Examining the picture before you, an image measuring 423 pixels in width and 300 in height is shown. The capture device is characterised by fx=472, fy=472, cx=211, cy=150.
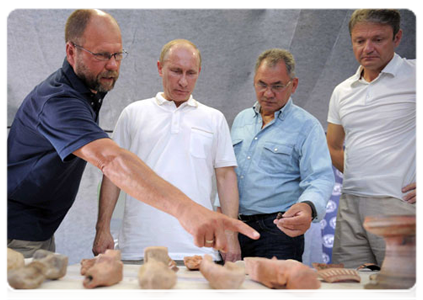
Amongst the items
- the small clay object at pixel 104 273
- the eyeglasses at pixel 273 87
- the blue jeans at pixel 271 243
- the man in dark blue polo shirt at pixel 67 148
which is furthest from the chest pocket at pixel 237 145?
the small clay object at pixel 104 273

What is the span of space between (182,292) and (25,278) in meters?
0.42

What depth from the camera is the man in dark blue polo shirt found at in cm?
164

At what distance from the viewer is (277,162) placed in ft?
8.99

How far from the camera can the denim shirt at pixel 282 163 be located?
2.67 m

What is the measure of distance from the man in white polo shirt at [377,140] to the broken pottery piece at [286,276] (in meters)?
1.41

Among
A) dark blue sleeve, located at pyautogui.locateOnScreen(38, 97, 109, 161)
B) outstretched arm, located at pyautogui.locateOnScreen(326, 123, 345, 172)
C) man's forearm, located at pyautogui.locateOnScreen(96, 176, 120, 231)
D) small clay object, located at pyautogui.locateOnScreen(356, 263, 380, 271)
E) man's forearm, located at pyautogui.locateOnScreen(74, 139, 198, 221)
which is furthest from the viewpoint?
outstretched arm, located at pyautogui.locateOnScreen(326, 123, 345, 172)

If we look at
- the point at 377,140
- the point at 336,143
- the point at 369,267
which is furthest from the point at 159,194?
the point at 336,143

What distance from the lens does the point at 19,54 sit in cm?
398

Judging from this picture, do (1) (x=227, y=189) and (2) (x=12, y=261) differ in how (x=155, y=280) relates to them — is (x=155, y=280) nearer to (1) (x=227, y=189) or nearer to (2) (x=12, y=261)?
(2) (x=12, y=261)

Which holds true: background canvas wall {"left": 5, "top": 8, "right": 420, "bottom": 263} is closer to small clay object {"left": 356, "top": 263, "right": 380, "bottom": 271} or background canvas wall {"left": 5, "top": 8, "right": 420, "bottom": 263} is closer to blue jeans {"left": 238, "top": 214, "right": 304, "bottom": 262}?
blue jeans {"left": 238, "top": 214, "right": 304, "bottom": 262}

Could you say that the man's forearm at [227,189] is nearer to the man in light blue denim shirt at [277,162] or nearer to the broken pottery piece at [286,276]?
the man in light blue denim shirt at [277,162]

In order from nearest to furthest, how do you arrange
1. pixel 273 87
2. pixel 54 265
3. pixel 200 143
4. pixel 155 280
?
pixel 155 280 → pixel 54 265 → pixel 200 143 → pixel 273 87

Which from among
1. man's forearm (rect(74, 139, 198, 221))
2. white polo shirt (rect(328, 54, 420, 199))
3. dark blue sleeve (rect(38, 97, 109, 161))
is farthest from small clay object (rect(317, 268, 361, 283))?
white polo shirt (rect(328, 54, 420, 199))

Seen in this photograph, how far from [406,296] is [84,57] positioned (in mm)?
1764
